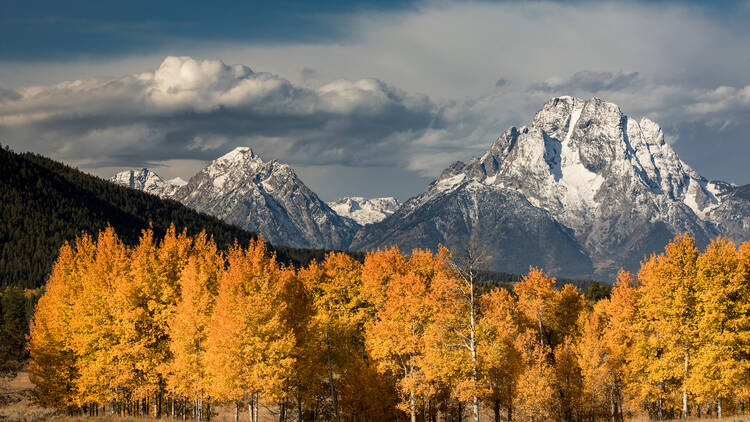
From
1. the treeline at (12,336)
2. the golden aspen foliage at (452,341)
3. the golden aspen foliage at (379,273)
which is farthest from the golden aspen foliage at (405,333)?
the treeline at (12,336)

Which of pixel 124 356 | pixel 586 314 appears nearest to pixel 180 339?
pixel 124 356

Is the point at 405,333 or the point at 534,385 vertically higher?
the point at 405,333

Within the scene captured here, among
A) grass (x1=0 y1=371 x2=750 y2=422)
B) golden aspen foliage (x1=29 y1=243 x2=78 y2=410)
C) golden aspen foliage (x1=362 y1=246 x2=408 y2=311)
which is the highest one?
golden aspen foliage (x1=362 y1=246 x2=408 y2=311)

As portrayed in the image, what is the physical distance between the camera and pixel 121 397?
4641 cm

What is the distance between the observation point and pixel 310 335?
165 ft

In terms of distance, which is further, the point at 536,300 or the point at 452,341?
the point at 536,300

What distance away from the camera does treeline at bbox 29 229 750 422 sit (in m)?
40.9

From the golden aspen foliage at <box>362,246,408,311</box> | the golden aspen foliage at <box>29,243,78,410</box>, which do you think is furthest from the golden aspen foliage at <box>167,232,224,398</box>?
the golden aspen foliage at <box>362,246,408,311</box>

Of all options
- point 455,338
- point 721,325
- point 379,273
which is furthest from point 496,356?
point 379,273

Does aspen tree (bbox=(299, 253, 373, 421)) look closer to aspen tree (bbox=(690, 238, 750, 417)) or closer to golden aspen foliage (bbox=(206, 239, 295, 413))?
golden aspen foliage (bbox=(206, 239, 295, 413))

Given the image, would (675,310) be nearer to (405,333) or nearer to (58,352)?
(405,333)

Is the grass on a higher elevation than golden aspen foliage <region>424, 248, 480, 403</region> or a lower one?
lower

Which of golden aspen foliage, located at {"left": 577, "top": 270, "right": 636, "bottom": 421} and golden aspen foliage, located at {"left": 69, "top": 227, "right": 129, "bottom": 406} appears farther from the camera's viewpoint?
golden aspen foliage, located at {"left": 577, "top": 270, "right": 636, "bottom": 421}

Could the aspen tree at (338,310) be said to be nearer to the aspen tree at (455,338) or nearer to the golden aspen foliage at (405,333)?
the golden aspen foliage at (405,333)
